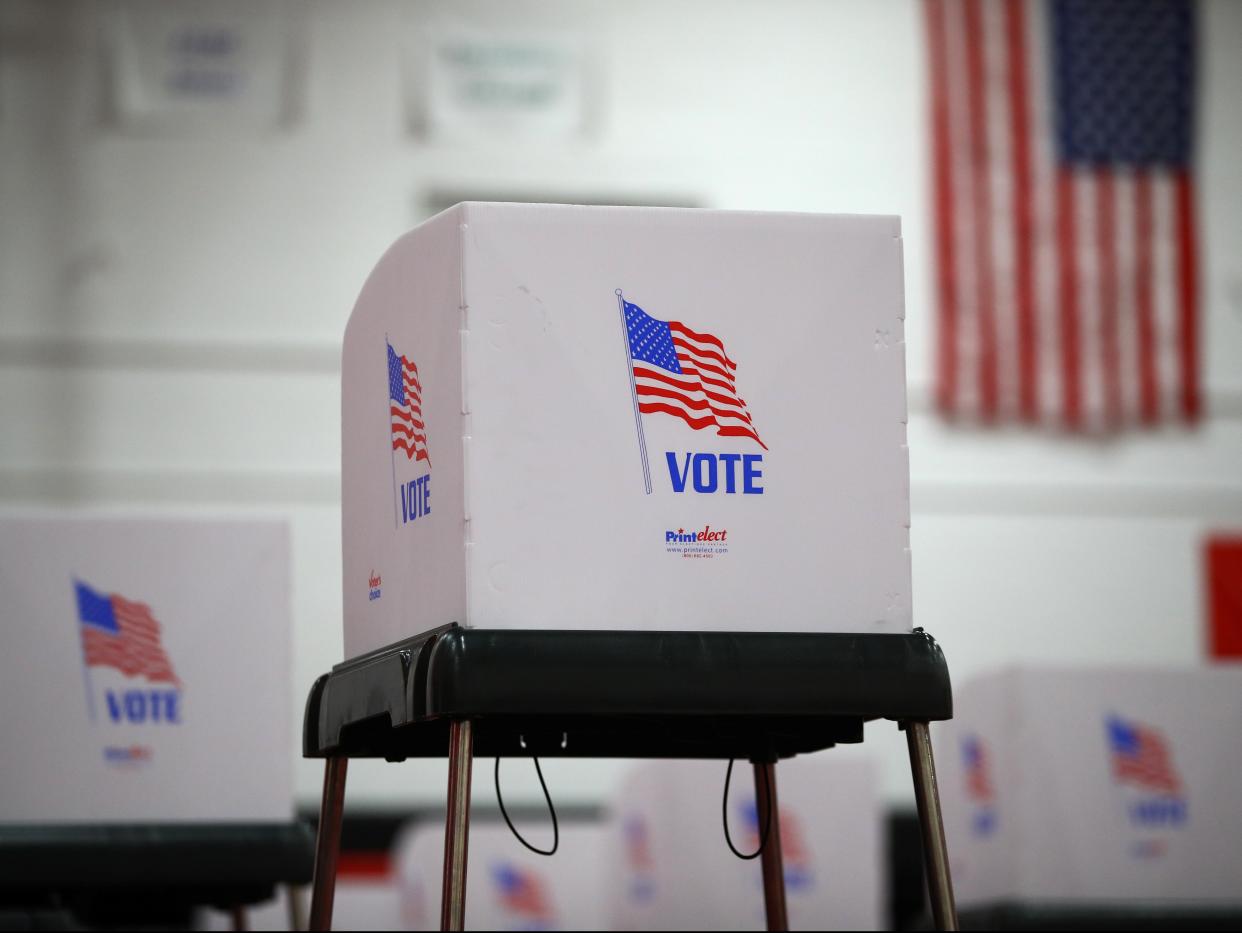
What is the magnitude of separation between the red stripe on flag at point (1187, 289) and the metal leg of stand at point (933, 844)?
7238 millimetres

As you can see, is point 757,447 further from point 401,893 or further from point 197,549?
point 401,893

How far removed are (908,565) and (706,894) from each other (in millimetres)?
3158

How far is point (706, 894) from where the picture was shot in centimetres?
477

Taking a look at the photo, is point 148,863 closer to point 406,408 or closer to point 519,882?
point 406,408

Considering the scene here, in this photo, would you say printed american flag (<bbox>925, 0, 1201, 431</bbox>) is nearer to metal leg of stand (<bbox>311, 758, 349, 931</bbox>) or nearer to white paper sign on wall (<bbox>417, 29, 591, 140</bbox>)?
white paper sign on wall (<bbox>417, 29, 591, 140</bbox>)

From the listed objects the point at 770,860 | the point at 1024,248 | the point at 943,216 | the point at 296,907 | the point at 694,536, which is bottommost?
the point at 296,907

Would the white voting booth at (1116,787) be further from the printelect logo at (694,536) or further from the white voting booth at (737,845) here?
the printelect logo at (694,536)

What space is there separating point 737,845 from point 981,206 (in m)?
4.37

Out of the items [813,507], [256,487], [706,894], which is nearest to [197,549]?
[813,507]

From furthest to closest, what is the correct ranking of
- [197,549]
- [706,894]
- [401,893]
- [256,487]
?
[256,487] → [401,893] → [706,894] → [197,549]

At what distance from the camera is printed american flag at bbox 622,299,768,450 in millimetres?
1748

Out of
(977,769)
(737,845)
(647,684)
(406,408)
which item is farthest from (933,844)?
(737,845)

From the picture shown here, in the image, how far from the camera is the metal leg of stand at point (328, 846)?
206 centimetres

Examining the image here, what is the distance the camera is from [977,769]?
14.9 feet
